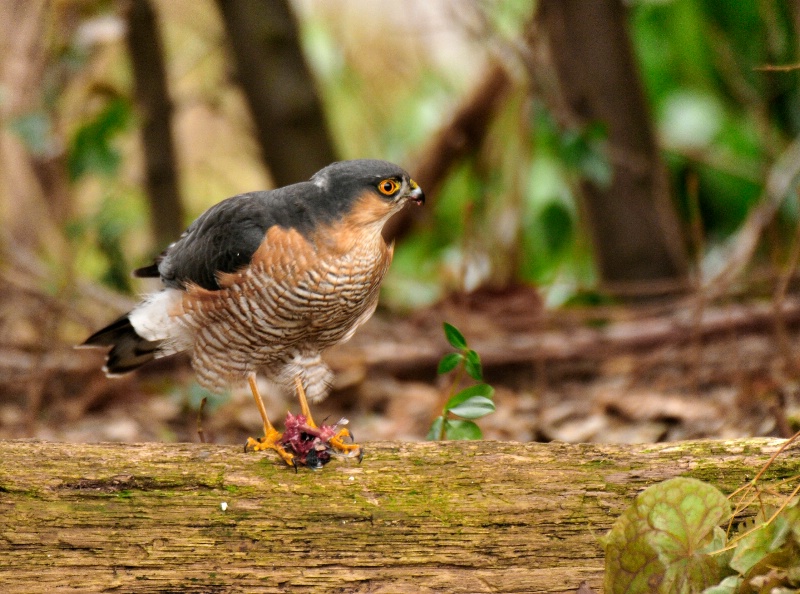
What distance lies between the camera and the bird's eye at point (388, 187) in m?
2.83

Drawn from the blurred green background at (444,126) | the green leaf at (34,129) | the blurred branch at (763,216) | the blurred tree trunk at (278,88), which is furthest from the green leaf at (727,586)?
the blurred tree trunk at (278,88)

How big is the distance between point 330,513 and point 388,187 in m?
1.10

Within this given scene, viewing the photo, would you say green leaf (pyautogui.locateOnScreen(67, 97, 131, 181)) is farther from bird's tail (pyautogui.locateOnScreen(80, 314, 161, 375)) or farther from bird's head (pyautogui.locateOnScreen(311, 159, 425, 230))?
bird's head (pyautogui.locateOnScreen(311, 159, 425, 230))

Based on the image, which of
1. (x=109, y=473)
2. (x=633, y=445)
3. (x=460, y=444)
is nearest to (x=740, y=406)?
(x=633, y=445)

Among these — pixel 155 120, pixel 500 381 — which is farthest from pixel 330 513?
pixel 155 120

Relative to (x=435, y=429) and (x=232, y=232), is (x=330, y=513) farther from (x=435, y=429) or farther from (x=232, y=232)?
(x=232, y=232)

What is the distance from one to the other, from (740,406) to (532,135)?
10.2ft

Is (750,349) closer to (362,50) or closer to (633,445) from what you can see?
(633,445)

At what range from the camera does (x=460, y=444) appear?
2.37 meters

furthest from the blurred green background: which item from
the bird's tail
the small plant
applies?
the small plant

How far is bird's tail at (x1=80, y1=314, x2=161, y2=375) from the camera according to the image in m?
3.39

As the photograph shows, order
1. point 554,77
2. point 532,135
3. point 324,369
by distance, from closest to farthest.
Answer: point 324,369
point 554,77
point 532,135

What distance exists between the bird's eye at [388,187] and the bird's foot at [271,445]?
0.83 m

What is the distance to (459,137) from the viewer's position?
6.73 metres
